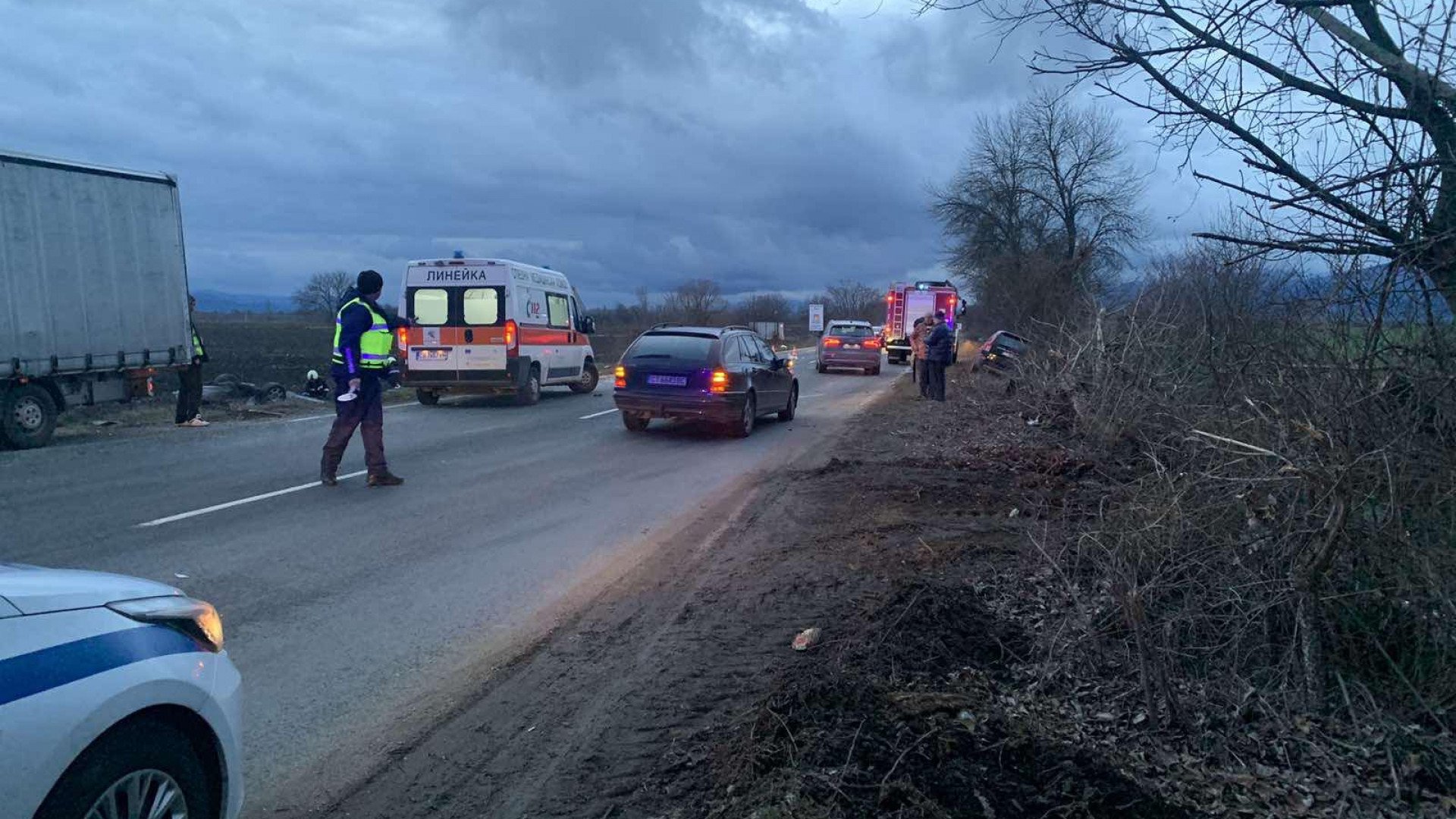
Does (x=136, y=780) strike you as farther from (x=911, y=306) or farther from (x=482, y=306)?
(x=911, y=306)

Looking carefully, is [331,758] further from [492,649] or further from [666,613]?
[666,613]

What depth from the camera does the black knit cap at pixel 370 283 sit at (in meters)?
10.1

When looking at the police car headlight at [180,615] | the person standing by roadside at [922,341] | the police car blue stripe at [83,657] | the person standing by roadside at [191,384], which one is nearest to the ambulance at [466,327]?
the person standing by roadside at [191,384]

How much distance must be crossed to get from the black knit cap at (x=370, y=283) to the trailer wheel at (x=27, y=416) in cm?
629

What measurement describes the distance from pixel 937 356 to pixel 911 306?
69.2ft

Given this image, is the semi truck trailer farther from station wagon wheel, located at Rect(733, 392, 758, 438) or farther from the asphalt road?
station wagon wheel, located at Rect(733, 392, 758, 438)

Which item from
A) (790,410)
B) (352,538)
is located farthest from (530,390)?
(352,538)

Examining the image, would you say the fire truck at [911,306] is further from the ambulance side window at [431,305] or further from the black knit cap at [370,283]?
the black knit cap at [370,283]

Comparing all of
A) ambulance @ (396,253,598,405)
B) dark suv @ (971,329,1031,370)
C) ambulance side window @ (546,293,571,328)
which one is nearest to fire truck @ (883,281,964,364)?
dark suv @ (971,329,1031,370)

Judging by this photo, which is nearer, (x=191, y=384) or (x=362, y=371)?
(x=362, y=371)

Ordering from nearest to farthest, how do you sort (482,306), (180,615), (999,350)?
(180,615) → (482,306) → (999,350)

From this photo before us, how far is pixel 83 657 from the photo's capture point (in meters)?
2.77

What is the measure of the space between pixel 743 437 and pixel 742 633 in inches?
384

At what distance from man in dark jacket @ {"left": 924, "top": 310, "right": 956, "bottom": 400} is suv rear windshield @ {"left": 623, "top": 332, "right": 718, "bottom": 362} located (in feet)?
19.9
